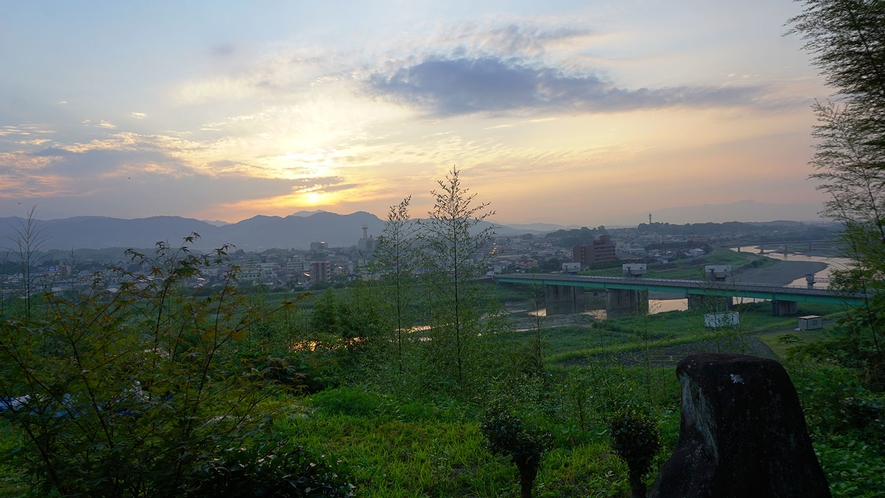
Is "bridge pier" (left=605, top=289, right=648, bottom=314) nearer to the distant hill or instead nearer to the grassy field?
the distant hill

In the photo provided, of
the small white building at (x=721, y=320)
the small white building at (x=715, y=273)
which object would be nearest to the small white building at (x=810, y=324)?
the small white building at (x=715, y=273)

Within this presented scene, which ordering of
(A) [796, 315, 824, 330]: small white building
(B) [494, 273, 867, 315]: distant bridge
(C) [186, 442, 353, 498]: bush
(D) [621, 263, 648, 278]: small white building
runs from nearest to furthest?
(C) [186, 442, 353, 498]: bush < (A) [796, 315, 824, 330]: small white building < (B) [494, 273, 867, 315]: distant bridge < (D) [621, 263, 648, 278]: small white building

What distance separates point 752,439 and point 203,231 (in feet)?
88.8

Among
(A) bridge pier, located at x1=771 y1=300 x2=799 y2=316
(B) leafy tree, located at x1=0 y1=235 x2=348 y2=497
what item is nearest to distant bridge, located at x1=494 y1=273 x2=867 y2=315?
(A) bridge pier, located at x1=771 y1=300 x2=799 y2=316

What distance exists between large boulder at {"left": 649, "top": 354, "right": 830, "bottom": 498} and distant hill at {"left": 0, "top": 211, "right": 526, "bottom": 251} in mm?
3071

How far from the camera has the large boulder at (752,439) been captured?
7.99 feet

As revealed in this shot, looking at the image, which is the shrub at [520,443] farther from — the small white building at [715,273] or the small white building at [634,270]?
the small white building at [634,270]

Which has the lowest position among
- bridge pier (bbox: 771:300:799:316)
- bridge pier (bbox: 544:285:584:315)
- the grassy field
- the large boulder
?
bridge pier (bbox: 544:285:584:315)

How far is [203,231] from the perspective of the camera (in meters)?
25.8

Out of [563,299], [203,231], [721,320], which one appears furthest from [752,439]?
[563,299]

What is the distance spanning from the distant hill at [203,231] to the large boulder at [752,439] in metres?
3.07

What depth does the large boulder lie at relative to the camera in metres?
2.44

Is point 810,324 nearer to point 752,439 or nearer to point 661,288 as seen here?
point 661,288

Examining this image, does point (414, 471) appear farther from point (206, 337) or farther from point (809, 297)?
point (809, 297)
